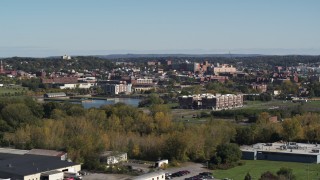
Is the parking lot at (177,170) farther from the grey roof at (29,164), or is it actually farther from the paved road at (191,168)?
the grey roof at (29,164)

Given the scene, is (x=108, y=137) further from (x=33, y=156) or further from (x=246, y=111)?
(x=246, y=111)

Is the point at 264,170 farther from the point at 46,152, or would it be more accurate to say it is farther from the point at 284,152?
the point at 46,152

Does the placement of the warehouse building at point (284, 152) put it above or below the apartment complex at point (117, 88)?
above

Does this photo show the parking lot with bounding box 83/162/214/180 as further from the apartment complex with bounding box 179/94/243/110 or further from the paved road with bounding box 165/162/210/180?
the apartment complex with bounding box 179/94/243/110

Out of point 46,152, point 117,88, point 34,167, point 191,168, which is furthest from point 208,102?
point 34,167

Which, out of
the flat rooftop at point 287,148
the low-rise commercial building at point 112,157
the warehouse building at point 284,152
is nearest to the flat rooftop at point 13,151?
the low-rise commercial building at point 112,157

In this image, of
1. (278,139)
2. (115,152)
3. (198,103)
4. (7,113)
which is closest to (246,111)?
(198,103)
